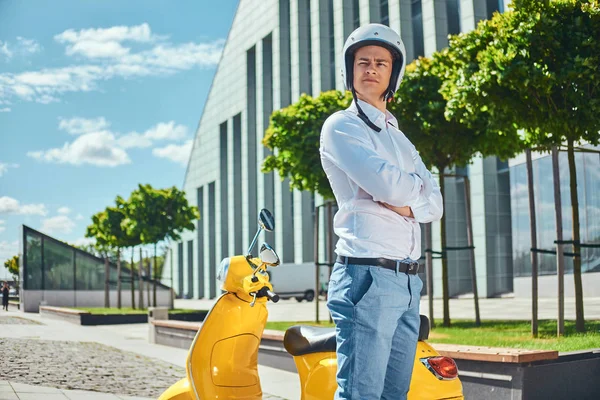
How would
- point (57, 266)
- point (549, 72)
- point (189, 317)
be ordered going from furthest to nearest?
1. point (57, 266)
2. point (189, 317)
3. point (549, 72)

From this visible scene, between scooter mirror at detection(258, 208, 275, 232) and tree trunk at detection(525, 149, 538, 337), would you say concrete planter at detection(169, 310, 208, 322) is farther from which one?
scooter mirror at detection(258, 208, 275, 232)

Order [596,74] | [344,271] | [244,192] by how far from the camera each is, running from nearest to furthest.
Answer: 1. [344,271]
2. [596,74]
3. [244,192]

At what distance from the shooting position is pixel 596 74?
6566 millimetres

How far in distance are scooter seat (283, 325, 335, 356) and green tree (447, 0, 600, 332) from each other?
192 inches

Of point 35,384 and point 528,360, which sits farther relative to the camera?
point 35,384

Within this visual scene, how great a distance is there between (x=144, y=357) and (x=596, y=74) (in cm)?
675

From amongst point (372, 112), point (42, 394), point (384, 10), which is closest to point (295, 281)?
point (384, 10)

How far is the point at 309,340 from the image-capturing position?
109 inches

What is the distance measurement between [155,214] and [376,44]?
21847mm

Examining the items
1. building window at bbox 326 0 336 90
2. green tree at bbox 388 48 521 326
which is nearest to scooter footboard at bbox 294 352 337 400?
green tree at bbox 388 48 521 326

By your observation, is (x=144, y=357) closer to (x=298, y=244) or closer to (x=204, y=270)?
(x=298, y=244)

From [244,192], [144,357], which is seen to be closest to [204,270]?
[244,192]

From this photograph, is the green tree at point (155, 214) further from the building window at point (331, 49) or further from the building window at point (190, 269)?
the building window at point (190, 269)

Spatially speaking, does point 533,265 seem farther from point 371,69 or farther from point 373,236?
point 373,236
